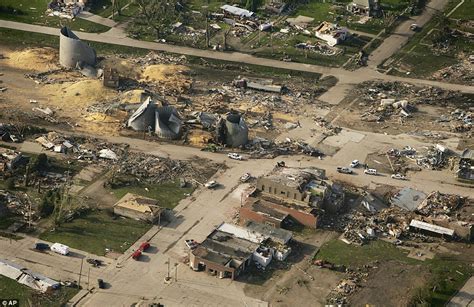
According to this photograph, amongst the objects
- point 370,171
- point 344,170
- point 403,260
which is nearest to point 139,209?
point 344,170

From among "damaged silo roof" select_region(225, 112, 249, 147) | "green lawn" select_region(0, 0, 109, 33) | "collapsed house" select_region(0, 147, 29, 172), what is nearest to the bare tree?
"green lawn" select_region(0, 0, 109, 33)

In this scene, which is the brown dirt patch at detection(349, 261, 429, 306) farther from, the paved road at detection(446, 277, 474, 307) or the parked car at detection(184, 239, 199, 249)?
the parked car at detection(184, 239, 199, 249)

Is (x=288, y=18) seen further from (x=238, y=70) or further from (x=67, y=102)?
(x=67, y=102)

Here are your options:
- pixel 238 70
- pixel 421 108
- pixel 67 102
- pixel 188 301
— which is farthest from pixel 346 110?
pixel 188 301

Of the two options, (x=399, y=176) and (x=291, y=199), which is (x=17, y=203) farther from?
(x=399, y=176)

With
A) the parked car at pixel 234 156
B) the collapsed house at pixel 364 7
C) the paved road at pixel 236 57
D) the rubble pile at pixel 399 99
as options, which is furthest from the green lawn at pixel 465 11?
the parked car at pixel 234 156

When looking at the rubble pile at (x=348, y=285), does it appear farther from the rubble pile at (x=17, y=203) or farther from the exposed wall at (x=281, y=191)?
the rubble pile at (x=17, y=203)
